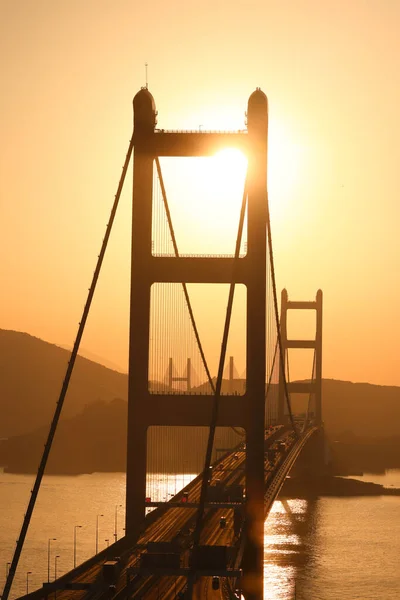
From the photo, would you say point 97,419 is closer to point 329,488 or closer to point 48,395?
point 48,395

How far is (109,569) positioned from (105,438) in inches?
4311

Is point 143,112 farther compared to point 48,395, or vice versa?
point 48,395

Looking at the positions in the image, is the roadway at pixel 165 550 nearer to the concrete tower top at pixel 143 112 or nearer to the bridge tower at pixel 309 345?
the concrete tower top at pixel 143 112

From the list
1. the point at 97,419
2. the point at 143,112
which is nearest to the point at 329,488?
the point at 97,419

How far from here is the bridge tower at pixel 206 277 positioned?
3231 cm

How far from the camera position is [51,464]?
122 metres

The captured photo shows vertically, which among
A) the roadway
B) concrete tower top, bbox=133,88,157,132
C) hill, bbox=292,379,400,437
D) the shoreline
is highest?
hill, bbox=292,379,400,437

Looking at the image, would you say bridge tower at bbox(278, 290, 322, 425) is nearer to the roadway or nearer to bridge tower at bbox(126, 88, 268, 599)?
the roadway

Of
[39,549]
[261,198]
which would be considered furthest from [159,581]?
[39,549]

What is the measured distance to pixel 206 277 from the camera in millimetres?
33062

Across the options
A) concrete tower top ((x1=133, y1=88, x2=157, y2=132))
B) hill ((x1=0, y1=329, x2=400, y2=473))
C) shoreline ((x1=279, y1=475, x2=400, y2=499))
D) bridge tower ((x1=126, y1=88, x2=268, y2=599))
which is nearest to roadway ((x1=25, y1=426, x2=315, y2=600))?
bridge tower ((x1=126, y1=88, x2=268, y2=599))

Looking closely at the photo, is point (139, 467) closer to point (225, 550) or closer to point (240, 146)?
point (225, 550)

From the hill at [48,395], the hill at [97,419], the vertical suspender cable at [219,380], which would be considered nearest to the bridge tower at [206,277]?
the vertical suspender cable at [219,380]

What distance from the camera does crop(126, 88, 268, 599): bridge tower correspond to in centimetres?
3231
